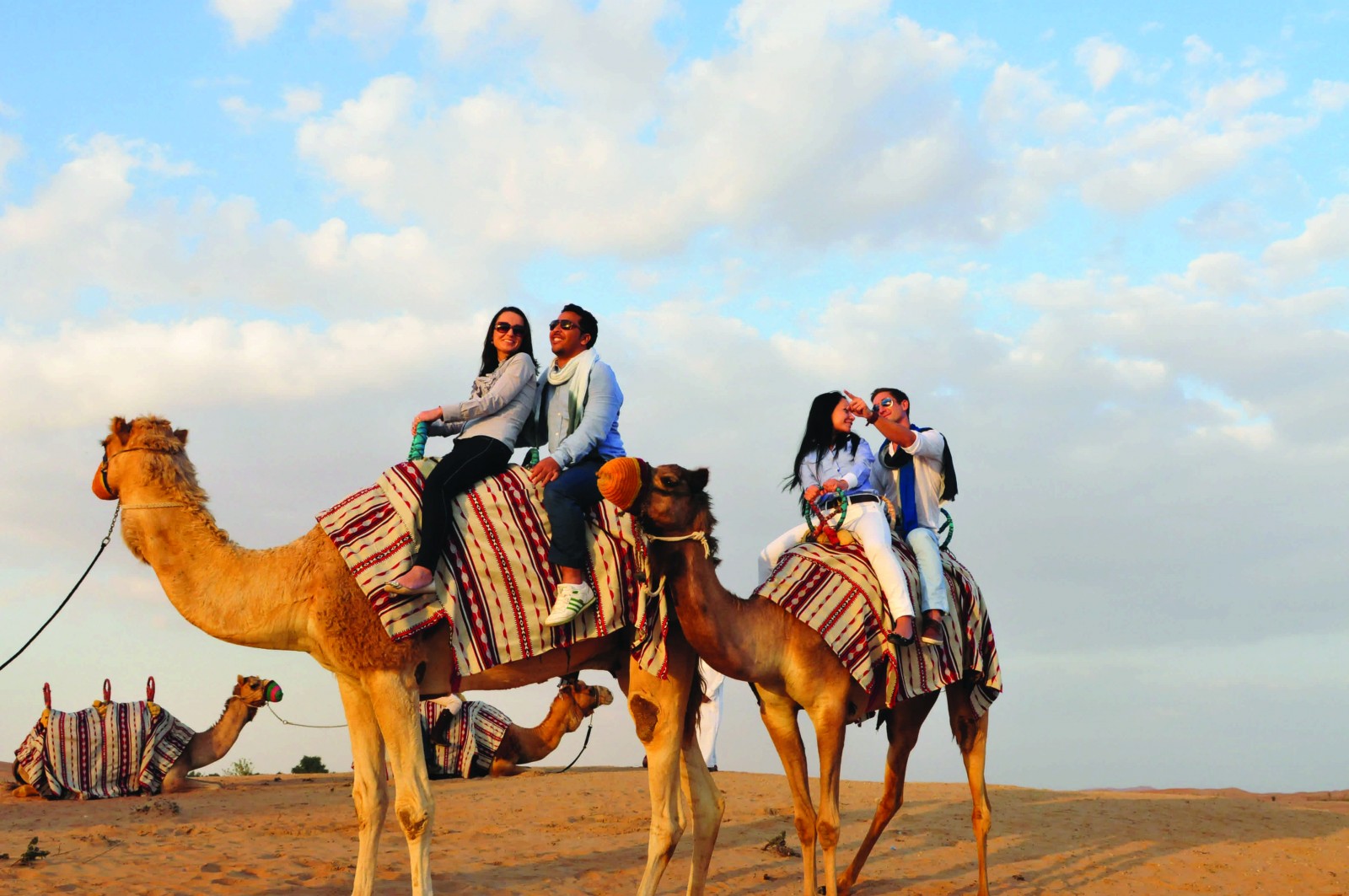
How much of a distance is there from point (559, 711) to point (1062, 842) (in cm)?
640

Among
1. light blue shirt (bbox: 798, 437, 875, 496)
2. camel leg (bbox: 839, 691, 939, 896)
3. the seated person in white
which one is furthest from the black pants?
camel leg (bbox: 839, 691, 939, 896)

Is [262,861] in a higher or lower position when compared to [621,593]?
lower

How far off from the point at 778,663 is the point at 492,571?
195cm

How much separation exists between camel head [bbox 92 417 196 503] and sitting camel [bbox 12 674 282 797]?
7.35 m

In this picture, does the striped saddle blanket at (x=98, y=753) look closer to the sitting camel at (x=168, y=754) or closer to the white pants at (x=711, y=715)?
the sitting camel at (x=168, y=754)

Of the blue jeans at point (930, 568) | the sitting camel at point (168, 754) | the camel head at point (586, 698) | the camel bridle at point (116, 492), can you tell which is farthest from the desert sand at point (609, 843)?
the camel bridle at point (116, 492)

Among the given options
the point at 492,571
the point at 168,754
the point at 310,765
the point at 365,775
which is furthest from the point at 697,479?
the point at 310,765

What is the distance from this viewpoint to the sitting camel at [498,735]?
14.7m

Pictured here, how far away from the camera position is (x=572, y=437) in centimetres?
711

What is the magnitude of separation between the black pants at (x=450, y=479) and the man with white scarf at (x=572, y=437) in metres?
0.28

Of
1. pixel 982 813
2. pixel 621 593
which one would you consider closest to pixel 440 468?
pixel 621 593

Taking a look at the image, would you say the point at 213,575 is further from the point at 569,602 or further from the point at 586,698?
the point at 586,698

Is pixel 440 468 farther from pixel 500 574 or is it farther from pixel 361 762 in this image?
pixel 361 762

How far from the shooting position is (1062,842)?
38.2 ft
